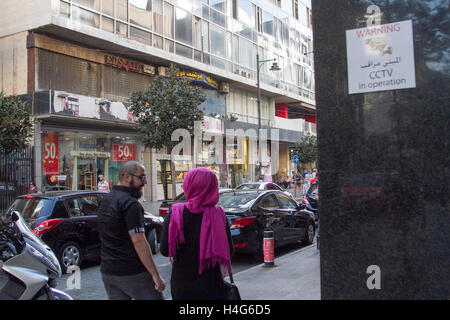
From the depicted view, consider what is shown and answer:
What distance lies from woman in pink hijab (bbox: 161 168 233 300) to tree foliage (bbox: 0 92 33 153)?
12.4 metres

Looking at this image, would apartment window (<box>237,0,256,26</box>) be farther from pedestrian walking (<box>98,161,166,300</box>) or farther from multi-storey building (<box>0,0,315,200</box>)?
pedestrian walking (<box>98,161,166,300</box>)

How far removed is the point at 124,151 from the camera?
75.7ft

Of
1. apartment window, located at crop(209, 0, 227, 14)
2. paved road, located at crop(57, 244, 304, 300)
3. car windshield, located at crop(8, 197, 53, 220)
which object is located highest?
apartment window, located at crop(209, 0, 227, 14)

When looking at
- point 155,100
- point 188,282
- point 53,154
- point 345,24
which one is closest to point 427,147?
point 345,24

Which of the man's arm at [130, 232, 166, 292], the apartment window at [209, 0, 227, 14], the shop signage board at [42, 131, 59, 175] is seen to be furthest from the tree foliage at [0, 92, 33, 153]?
the apartment window at [209, 0, 227, 14]

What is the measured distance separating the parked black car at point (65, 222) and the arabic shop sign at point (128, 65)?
13.8 meters

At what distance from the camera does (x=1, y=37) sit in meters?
19.3

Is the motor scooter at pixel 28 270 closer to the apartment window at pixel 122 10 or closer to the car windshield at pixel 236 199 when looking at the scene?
the car windshield at pixel 236 199

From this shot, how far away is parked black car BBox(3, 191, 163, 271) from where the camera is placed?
7902 millimetres

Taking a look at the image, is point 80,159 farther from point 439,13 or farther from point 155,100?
point 439,13

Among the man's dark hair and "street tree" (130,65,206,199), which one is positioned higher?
"street tree" (130,65,206,199)

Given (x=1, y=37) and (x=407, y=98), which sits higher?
(x=1, y=37)

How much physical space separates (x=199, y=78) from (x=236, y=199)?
17534 mm
